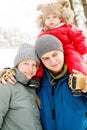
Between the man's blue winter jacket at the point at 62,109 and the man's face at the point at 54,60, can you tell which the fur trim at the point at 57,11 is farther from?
the man's blue winter jacket at the point at 62,109

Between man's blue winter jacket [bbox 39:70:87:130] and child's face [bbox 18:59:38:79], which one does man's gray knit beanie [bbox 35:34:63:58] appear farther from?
man's blue winter jacket [bbox 39:70:87:130]

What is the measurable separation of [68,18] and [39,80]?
24.0 inches

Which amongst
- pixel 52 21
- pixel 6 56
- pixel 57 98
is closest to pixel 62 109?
Result: pixel 57 98

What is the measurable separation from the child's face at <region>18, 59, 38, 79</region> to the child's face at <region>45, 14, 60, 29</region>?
1.26 feet

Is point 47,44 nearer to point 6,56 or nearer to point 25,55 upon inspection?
point 25,55

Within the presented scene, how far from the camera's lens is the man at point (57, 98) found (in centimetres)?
249

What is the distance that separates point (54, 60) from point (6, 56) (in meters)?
2.66

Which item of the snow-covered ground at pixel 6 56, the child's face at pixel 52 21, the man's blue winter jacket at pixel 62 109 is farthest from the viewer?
the snow-covered ground at pixel 6 56

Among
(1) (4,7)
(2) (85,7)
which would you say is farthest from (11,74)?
(1) (4,7)

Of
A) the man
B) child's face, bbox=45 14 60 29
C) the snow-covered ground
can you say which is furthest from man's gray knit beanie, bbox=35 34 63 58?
the snow-covered ground

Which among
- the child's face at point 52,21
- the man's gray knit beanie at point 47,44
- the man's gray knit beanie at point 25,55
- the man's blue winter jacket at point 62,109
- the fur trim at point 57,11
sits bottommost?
the man's blue winter jacket at point 62,109

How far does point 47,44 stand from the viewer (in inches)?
101

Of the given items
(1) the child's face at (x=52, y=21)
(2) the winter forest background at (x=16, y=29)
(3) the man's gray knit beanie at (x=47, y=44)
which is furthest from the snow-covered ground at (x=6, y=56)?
(3) the man's gray knit beanie at (x=47, y=44)

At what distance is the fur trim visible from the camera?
279 cm
